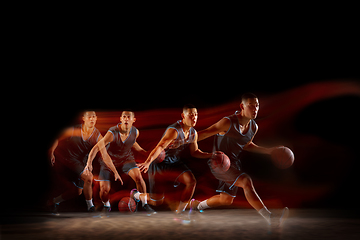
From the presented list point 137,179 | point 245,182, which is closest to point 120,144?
point 137,179

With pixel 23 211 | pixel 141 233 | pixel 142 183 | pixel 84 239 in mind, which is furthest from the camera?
pixel 23 211

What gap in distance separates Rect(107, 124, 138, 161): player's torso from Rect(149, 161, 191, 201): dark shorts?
72cm

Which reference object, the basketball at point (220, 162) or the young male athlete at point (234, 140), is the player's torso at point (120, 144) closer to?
the young male athlete at point (234, 140)

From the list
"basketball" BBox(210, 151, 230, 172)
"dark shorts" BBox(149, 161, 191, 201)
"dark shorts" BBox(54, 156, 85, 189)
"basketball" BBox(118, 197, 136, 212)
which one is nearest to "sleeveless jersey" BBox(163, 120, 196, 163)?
"dark shorts" BBox(149, 161, 191, 201)

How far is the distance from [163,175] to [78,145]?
76.0 inches

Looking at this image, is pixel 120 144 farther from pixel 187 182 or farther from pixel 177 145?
pixel 187 182

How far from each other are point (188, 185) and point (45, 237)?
237 centimetres

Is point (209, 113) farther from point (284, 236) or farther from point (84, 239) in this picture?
point (84, 239)

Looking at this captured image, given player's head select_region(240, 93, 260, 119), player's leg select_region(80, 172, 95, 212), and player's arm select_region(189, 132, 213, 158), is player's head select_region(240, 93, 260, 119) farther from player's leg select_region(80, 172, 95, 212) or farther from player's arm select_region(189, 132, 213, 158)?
player's leg select_region(80, 172, 95, 212)

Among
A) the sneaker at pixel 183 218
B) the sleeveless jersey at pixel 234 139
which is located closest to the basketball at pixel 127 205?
the sneaker at pixel 183 218

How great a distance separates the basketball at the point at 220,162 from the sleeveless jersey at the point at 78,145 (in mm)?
2393

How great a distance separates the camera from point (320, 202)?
7.47 meters

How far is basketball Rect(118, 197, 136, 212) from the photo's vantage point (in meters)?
6.97

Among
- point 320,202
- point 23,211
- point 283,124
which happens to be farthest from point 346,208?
point 23,211
